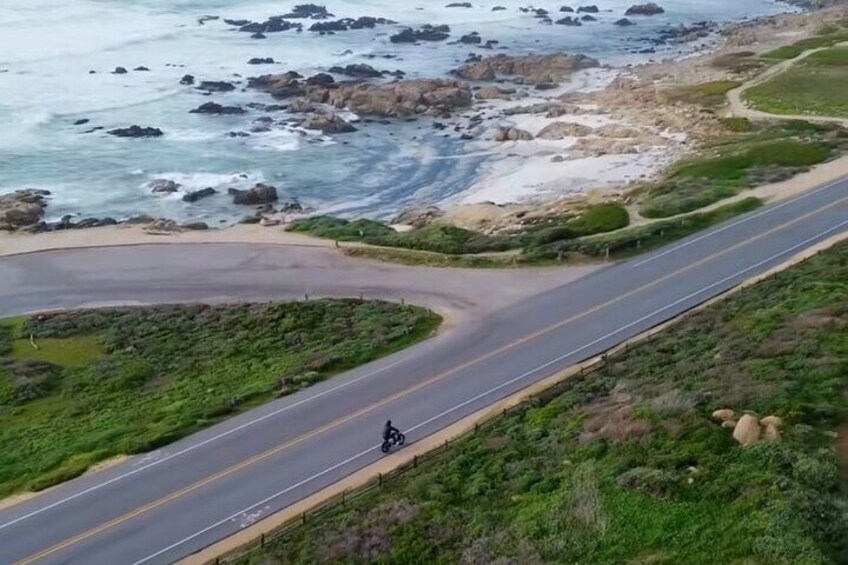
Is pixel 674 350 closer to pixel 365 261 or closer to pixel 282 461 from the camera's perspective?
pixel 282 461

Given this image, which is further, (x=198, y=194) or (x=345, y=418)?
(x=198, y=194)

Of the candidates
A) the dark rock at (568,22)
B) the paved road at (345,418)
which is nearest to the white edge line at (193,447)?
the paved road at (345,418)

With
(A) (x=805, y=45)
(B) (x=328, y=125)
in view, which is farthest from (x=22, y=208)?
(A) (x=805, y=45)

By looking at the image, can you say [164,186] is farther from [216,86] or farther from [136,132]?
[216,86]

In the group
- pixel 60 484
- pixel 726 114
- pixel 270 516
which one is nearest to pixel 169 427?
pixel 60 484

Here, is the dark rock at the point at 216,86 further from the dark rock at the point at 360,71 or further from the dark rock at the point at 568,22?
the dark rock at the point at 568,22
